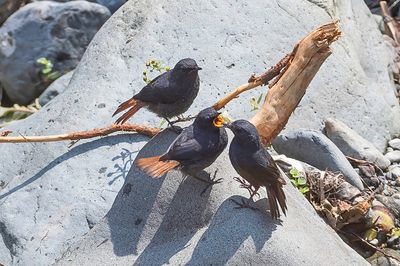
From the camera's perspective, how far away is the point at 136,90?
6.92 m

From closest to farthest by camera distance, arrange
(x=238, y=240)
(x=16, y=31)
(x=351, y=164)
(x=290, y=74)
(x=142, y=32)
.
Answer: (x=238, y=240), (x=290, y=74), (x=351, y=164), (x=142, y=32), (x=16, y=31)

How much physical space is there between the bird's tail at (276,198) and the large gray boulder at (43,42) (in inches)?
201

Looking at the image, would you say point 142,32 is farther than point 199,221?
Yes

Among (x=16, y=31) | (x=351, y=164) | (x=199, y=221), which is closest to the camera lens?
(x=199, y=221)

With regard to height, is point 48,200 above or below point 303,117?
below

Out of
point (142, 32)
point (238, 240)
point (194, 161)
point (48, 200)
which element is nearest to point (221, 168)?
point (194, 161)

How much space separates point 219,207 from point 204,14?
115 inches

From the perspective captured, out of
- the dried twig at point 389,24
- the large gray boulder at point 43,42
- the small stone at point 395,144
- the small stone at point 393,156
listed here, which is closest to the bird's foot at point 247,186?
the small stone at point 393,156

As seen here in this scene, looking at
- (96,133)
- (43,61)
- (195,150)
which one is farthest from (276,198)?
(43,61)

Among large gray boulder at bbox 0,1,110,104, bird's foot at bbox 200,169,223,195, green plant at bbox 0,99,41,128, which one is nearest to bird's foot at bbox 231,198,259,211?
bird's foot at bbox 200,169,223,195

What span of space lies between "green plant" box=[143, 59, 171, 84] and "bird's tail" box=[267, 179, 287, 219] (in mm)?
2115

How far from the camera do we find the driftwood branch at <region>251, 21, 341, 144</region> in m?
5.79

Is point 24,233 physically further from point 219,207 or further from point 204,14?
point 204,14

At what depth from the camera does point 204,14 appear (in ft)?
Result: 24.1
